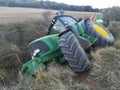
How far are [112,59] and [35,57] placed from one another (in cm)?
216

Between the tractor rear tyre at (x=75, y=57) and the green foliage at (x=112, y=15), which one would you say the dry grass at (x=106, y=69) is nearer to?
the tractor rear tyre at (x=75, y=57)

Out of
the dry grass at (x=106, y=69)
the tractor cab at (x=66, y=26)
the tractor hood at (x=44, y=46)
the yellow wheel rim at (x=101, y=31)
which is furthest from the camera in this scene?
the yellow wheel rim at (x=101, y=31)

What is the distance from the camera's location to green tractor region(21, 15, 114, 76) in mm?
6547

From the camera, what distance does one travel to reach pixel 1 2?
104 feet

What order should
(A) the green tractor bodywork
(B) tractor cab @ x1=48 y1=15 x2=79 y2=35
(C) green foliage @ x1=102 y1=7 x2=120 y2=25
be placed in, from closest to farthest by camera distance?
(A) the green tractor bodywork < (B) tractor cab @ x1=48 y1=15 x2=79 y2=35 < (C) green foliage @ x1=102 y1=7 x2=120 y2=25

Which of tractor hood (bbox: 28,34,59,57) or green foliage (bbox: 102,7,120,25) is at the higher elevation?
tractor hood (bbox: 28,34,59,57)

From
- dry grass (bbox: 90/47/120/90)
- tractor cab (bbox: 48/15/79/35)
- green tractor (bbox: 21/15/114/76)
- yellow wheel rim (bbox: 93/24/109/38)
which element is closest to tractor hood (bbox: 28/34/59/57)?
green tractor (bbox: 21/15/114/76)

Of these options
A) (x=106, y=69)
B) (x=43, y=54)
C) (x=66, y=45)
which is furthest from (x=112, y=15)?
(x=106, y=69)

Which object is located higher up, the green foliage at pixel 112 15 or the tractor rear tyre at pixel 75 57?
the tractor rear tyre at pixel 75 57

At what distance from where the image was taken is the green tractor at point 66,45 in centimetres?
Result: 655

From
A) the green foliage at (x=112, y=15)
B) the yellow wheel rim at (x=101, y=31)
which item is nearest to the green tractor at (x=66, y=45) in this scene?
the yellow wheel rim at (x=101, y=31)

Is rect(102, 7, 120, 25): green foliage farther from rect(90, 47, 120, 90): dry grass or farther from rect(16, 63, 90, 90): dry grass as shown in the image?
rect(16, 63, 90, 90): dry grass

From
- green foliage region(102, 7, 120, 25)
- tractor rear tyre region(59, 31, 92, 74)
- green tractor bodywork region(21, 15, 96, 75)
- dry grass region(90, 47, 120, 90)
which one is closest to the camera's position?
dry grass region(90, 47, 120, 90)

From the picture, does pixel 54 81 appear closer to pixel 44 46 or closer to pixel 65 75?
pixel 65 75
